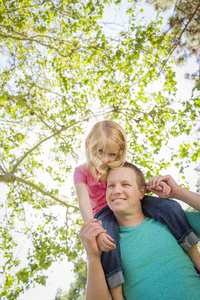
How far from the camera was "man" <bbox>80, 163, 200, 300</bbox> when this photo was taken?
120 centimetres

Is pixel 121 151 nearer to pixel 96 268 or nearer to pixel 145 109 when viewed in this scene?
pixel 96 268

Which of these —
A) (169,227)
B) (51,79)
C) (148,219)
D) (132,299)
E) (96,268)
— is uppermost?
(51,79)

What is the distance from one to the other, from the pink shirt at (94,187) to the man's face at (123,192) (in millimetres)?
703

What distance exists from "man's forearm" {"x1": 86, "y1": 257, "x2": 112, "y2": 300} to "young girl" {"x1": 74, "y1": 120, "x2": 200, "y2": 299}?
0.25ft

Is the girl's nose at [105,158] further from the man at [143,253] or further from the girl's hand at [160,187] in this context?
the girl's hand at [160,187]

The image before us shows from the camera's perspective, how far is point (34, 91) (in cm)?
687

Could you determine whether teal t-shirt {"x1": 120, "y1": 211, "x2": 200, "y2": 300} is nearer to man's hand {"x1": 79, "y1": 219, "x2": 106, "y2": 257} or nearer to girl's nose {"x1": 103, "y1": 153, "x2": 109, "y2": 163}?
man's hand {"x1": 79, "y1": 219, "x2": 106, "y2": 257}

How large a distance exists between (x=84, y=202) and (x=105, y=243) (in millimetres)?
988

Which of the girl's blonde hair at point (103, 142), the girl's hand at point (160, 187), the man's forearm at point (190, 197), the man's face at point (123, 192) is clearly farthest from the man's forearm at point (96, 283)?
the girl's blonde hair at point (103, 142)

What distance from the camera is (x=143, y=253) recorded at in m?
1.38

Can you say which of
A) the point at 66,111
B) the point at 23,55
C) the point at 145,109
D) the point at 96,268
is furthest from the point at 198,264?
the point at 23,55

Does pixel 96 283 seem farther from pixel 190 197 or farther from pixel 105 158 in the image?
pixel 105 158

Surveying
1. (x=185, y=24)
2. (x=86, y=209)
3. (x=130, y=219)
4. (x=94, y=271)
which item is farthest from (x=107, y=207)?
(x=185, y=24)

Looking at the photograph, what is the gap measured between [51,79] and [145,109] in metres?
3.78
